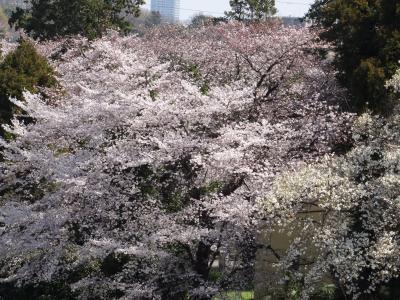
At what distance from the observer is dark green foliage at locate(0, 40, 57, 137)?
13508mm

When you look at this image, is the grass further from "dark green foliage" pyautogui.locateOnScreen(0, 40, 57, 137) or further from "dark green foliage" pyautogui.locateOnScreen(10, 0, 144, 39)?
"dark green foliage" pyautogui.locateOnScreen(10, 0, 144, 39)

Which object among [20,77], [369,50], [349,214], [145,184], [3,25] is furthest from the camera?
[3,25]

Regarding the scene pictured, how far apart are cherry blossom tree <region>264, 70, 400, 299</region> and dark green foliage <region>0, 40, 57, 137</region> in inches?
305

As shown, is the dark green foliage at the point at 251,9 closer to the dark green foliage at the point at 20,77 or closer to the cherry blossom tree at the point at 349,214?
the dark green foliage at the point at 20,77

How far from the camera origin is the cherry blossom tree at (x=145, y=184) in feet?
31.0

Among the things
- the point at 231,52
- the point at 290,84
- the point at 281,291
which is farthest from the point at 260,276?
the point at 231,52

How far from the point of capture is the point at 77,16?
27.7 metres

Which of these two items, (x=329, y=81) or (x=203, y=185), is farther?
(x=329, y=81)

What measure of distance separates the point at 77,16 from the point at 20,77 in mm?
15074

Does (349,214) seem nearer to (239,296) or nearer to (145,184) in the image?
(239,296)

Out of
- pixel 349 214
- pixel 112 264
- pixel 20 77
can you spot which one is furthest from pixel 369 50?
pixel 20 77

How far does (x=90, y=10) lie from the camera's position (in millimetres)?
27359

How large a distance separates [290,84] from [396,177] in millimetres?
7936

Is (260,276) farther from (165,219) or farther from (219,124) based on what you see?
(219,124)
